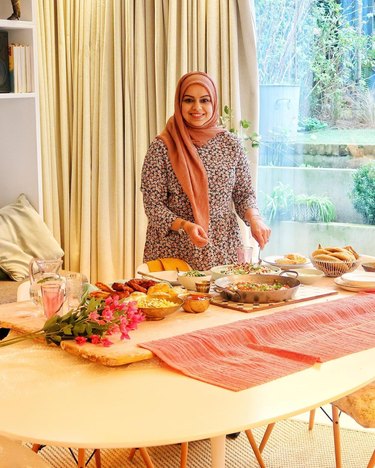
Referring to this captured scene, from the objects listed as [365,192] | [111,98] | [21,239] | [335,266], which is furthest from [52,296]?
[111,98]

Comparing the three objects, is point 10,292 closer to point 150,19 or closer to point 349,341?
point 150,19

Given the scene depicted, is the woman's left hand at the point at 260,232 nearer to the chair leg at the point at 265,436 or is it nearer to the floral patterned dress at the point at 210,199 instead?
the floral patterned dress at the point at 210,199

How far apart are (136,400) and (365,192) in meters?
3.15

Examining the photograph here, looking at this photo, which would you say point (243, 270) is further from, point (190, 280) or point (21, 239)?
point (21, 239)

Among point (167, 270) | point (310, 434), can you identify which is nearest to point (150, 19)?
point (167, 270)

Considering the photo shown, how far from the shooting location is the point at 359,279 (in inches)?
107

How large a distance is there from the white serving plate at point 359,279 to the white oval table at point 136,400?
2.13 ft

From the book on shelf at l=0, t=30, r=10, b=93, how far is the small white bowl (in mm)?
2320

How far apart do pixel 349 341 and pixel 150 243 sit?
175cm

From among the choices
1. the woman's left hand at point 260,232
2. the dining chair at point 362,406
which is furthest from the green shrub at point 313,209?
the dining chair at point 362,406

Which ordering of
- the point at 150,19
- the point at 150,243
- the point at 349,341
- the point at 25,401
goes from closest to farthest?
the point at 25,401
the point at 349,341
the point at 150,243
the point at 150,19

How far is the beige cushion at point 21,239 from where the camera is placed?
4.32 meters

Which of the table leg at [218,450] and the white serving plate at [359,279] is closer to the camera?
the table leg at [218,450]

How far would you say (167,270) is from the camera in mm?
3037
